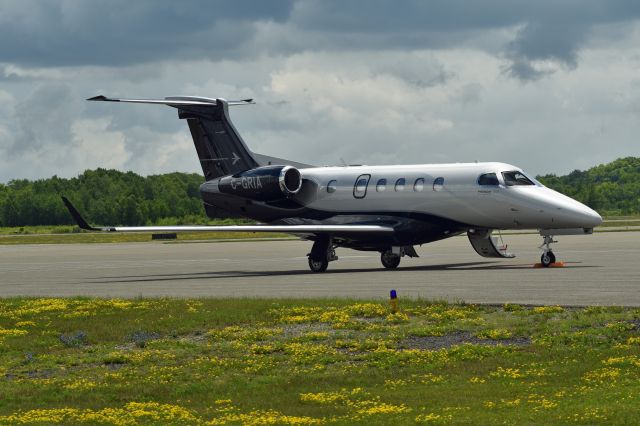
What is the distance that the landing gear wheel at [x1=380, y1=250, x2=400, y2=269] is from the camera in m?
42.5

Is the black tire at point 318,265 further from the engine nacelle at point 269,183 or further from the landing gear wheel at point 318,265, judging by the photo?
the engine nacelle at point 269,183

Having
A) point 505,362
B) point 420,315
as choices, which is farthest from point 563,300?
point 505,362

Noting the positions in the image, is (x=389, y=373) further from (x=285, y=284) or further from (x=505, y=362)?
(x=285, y=284)

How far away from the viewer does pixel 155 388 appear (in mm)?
17328

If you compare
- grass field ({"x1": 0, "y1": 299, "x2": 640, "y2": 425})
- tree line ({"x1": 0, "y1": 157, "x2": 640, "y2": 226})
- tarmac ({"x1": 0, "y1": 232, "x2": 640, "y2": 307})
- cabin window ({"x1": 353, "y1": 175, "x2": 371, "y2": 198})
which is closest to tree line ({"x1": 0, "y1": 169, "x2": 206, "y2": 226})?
tree line ({"x1": 0, "y1": 157, "x2": 640, "y2": 226})

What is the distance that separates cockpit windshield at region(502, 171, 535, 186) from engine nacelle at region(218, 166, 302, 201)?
882 cm

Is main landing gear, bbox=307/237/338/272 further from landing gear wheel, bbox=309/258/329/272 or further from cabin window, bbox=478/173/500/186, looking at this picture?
cabin window, bbox=478/173/500/186

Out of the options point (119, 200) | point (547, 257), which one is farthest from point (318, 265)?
point (119, 200)

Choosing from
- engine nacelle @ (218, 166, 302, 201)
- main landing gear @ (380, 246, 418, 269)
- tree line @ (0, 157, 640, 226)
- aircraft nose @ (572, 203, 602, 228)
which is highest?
tree line @ (0, 157, 640, 226)

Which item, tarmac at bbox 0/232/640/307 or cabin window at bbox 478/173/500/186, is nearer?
tarmac at bbox 0/232/640/307

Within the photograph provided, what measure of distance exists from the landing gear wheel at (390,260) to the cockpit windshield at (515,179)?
207 inches

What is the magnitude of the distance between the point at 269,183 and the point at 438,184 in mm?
7098

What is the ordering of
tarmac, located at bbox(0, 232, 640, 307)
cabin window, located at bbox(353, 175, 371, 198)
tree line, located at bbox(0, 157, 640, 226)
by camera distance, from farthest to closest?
tree line, located at bbox(0, 157, 640, 226) < cabin window, located at bbox(353, 175, 371, 198) < tarmac, located at bbox(0, 232, 640, 307)

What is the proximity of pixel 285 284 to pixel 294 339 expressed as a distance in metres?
14.2
